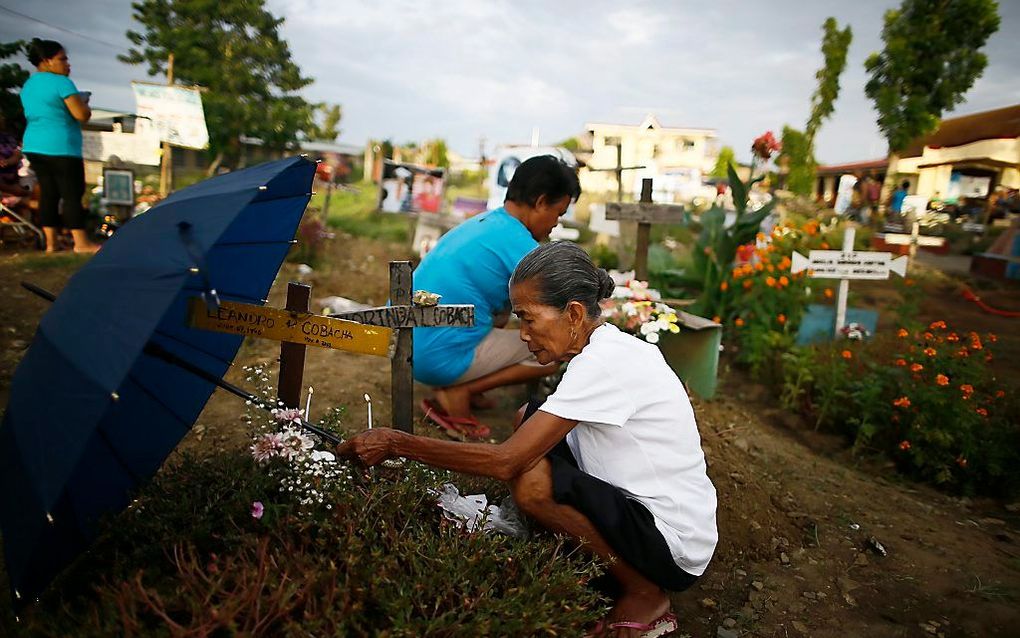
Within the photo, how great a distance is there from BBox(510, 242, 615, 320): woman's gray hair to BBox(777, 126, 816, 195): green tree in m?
25.7

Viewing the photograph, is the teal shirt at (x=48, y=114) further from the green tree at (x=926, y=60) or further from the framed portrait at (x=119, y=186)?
the green tree at (x=926, y=60)

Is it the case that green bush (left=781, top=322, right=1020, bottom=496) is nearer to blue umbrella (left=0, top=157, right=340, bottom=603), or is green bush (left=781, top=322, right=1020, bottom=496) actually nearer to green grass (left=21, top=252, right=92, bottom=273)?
blue umbrella (left=0, top=157, right=340, bottom=603)

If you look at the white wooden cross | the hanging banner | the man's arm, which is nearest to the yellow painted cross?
the man's arm

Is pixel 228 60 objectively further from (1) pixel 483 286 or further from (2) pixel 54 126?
(1) pixel 483 286

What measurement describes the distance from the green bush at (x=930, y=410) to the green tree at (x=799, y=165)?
22716 millimetres

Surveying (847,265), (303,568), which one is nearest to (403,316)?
(303,568)

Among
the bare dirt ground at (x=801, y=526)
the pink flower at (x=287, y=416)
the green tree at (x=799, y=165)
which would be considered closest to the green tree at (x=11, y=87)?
the bare dirt ground at (x=801, y=526)

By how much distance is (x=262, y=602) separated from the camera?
1542 millimetres

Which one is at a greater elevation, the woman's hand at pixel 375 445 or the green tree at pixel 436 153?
the green tree at pixel 436 153

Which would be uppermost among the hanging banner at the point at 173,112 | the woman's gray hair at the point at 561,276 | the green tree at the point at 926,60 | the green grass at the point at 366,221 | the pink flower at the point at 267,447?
the green tree at the point at 926,60

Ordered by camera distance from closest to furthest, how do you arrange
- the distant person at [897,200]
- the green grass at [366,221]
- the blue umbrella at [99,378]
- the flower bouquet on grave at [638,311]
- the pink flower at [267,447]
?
the blue umbrella at [99,378] < the pink flower at [267,447] < the flower bouquet on grave at [638,311] < the green grass at [366,221] < the distant person at [897,200]

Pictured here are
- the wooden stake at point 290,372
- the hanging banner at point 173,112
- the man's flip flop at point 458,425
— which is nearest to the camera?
the wooden stake at point 290,372

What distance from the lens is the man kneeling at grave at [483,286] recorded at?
3402mm

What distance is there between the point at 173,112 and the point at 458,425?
22.1 feet
